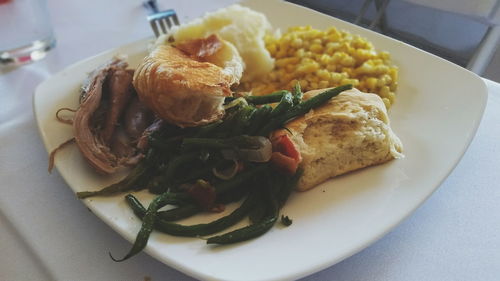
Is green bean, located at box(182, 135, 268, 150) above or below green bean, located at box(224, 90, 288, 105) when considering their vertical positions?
below

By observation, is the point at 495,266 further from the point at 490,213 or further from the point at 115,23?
the point at 115,23

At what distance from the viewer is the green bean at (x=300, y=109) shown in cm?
197

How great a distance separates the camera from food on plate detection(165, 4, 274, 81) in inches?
113

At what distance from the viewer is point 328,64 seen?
2.76m

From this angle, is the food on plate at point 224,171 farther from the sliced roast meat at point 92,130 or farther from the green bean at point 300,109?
the sliced roast meat at point 92,130

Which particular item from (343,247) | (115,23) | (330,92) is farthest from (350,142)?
(115,23)

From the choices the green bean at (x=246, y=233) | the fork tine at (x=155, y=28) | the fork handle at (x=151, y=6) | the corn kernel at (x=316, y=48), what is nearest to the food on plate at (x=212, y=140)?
the green bean at (x=246, y=233)

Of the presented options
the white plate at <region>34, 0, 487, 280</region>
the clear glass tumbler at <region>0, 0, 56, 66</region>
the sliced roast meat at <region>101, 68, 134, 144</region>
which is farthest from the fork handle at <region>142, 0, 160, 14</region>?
the sliced roast meat at <region>101, 68, 134, 144</region>

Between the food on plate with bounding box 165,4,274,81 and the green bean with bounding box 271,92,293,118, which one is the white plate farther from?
the food on plate with bounding box 165,4,274,81

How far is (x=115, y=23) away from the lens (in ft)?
11.7

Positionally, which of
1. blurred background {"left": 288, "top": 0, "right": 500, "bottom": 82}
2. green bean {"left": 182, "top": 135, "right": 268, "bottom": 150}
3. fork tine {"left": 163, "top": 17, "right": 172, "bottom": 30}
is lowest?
blurred background {"left": 288, "top": 0, "right": 500, "bottom": 82}

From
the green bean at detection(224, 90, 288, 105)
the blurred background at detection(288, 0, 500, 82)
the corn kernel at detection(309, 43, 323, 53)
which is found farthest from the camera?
the blurred background at detection(288, 0, 500, 82)

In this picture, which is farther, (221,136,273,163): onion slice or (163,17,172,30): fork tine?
(163,17,172,30): fork tine

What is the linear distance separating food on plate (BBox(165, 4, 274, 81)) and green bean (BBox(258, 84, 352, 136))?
3.01ft
